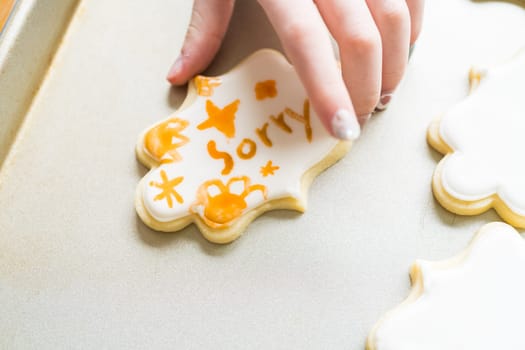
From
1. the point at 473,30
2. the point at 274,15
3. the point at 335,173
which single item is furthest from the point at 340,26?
the point at 473,30

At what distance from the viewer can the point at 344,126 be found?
596mm

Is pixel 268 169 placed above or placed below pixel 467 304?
above

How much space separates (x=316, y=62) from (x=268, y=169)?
16cm

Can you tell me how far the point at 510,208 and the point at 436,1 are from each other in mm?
359

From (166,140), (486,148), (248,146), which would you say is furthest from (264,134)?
(486,148)

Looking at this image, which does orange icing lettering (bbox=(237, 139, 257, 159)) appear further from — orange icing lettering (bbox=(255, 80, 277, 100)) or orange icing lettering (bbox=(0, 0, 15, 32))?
orange icing lettering (bbox=(0, 0, 15, 32))

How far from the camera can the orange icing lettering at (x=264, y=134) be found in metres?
0.74

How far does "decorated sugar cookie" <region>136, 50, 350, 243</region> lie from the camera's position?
71 centimetres

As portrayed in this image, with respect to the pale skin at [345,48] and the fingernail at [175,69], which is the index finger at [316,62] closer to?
the pale skin at [345,48]

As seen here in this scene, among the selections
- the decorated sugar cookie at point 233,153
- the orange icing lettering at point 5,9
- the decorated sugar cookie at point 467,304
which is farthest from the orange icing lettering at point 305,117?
the orange icing lettering at point 5,9

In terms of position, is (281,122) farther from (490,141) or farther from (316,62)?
(490,141)

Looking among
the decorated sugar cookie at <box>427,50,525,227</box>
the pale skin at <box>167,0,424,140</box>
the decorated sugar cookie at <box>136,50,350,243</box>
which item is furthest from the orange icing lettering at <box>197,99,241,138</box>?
the decorated sugar cookie at <box>427,50,525,227</box>

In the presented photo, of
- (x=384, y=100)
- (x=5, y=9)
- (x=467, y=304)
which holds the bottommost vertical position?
(x=467, y=304)

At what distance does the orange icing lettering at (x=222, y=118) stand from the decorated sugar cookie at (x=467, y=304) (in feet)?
0.99
